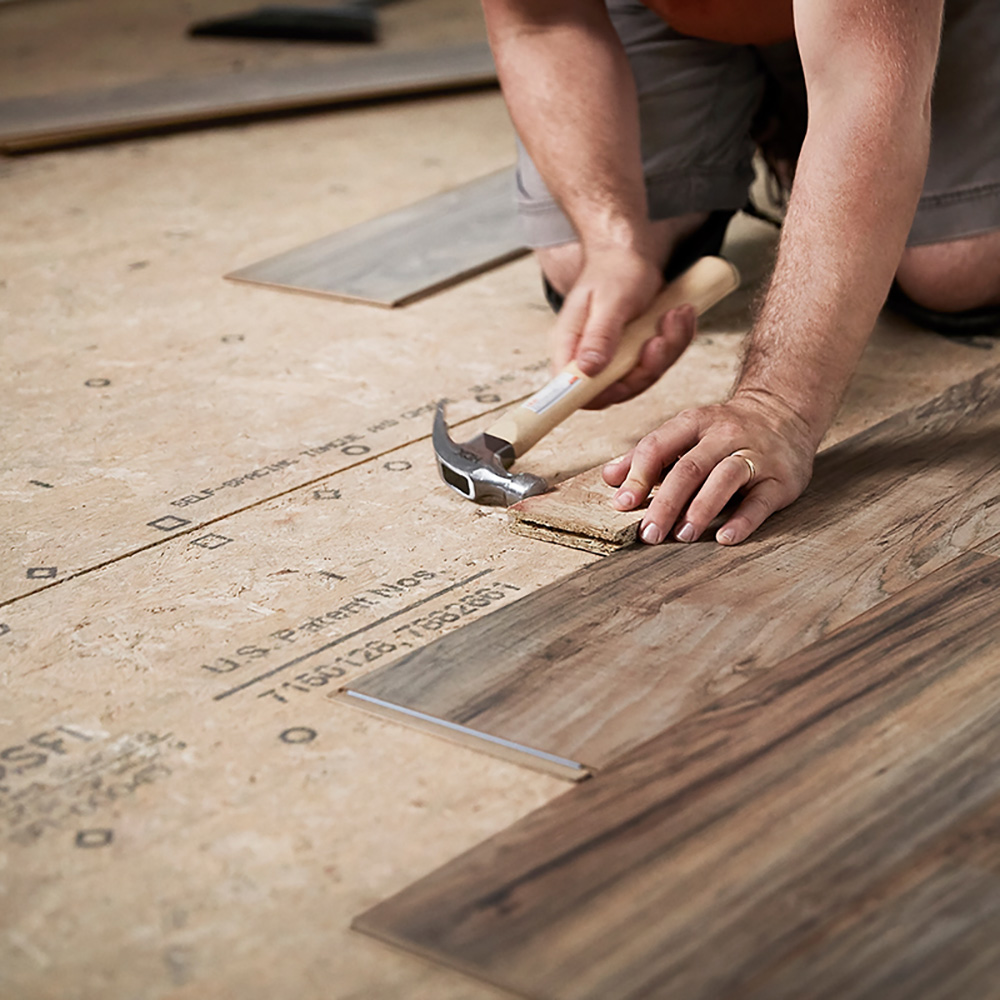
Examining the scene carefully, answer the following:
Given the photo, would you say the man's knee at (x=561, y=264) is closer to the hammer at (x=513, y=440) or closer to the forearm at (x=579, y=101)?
the forearm at (x=579, y=101)

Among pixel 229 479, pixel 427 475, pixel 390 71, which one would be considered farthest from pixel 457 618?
pixel 390 71

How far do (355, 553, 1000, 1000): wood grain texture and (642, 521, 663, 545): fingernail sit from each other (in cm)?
30

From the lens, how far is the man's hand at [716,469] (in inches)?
59.5

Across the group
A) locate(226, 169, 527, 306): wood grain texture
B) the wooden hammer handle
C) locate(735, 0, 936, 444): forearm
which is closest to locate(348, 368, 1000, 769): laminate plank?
locate(735, 0, 936, 444): forearm

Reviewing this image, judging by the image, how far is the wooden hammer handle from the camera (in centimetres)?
171

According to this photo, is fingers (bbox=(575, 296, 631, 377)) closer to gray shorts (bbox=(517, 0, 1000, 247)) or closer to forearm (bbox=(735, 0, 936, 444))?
forearm (bbox=(735, 0, 936, 444))

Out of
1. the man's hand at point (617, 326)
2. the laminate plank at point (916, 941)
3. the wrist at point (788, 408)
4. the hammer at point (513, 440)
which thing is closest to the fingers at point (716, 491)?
the wrist at point (788, 408)

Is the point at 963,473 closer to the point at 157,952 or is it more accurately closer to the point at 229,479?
the point at 229,479

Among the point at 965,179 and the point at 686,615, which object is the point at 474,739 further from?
the point at 965,179

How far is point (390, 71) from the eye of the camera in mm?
4246

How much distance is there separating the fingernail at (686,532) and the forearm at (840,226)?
214 mm

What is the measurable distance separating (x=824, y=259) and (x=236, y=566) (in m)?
0.81

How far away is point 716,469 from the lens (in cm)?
151

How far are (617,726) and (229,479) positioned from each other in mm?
813
